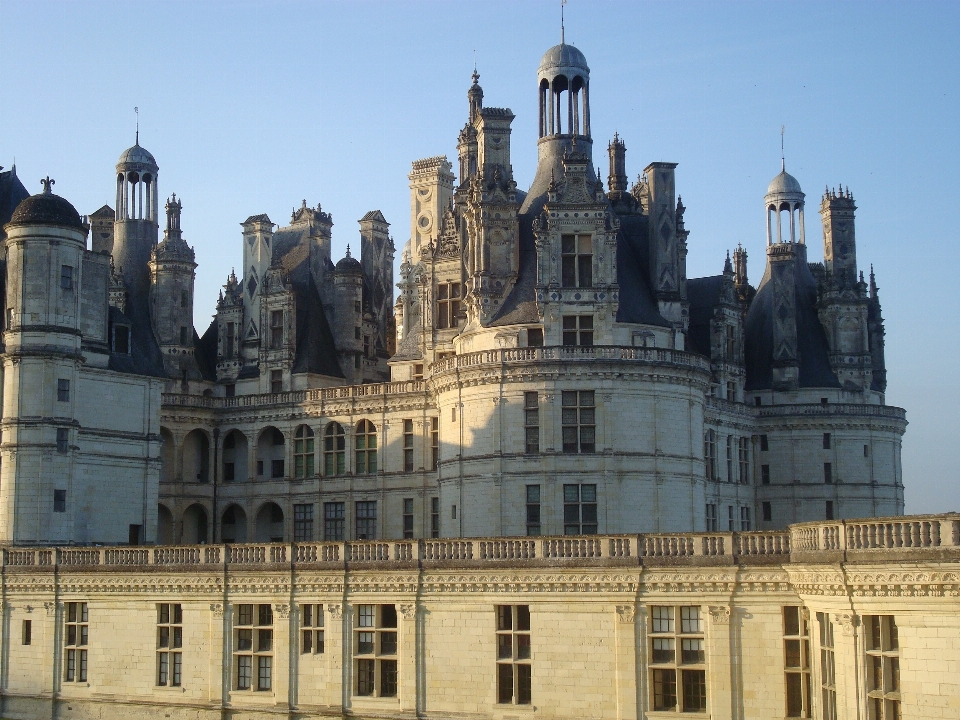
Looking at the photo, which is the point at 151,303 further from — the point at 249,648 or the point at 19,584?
the point at 249,648

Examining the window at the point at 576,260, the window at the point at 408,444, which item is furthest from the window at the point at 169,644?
the window at the point at 408,444

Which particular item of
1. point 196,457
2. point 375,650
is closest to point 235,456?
point 196,457

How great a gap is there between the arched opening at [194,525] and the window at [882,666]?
143ft

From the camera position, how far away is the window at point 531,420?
4731cm

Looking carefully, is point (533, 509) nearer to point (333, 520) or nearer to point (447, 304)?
point (447, 304)

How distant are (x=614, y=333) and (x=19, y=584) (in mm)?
20562

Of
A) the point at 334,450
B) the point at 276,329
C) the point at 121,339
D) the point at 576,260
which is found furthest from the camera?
the point at 276,329

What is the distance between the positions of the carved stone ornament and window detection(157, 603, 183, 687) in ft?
44.8

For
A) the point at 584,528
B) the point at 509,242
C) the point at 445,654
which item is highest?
the point at 509,242

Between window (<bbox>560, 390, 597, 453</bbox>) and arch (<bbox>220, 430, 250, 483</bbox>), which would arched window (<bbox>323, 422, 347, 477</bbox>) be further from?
window (<bbox>560, 390, 597, 453</bbox>)

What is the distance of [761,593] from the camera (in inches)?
1073

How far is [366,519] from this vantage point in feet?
193

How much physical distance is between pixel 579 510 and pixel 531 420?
333 centimetres

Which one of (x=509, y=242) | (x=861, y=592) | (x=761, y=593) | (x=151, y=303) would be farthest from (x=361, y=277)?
(x=861, y=592)
